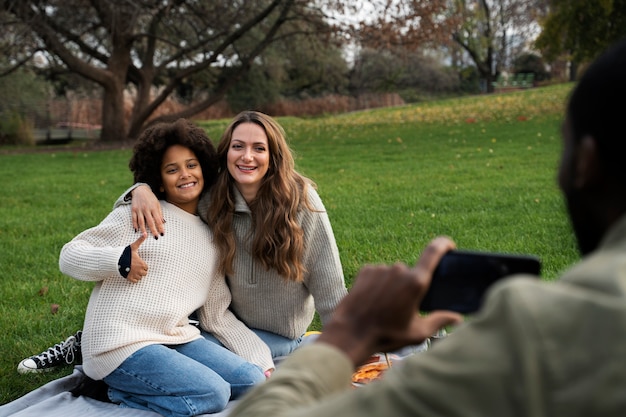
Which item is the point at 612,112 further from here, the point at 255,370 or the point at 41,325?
the point at 41,325

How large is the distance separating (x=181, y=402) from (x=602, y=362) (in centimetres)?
296

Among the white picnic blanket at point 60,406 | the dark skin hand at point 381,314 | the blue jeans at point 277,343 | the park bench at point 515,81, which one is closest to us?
the dark skin hand at point 381,314

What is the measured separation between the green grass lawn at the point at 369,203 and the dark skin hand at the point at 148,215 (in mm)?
1154

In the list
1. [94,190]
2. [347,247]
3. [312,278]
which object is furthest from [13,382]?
[94,190]

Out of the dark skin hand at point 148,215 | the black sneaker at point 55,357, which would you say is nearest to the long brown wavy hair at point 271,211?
the dark skin hand at point 148,215

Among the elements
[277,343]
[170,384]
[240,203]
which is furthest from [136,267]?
[277,343]

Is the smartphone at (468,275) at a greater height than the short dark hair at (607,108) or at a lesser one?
lesser

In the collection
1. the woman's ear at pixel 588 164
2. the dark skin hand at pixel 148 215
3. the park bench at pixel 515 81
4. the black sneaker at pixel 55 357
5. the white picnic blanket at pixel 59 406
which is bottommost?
the white picnic blanket at pixel 59 406

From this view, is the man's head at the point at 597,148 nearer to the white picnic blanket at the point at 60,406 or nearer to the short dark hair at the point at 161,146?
the white picnic blanket at the point at 60,406

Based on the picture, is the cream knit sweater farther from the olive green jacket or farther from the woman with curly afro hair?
the olive green jacket

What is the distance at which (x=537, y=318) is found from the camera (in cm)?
101

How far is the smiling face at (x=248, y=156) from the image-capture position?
4.07 meters

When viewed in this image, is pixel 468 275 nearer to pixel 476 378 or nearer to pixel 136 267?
pixel 476 378

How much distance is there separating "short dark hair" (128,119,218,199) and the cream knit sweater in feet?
0.64
